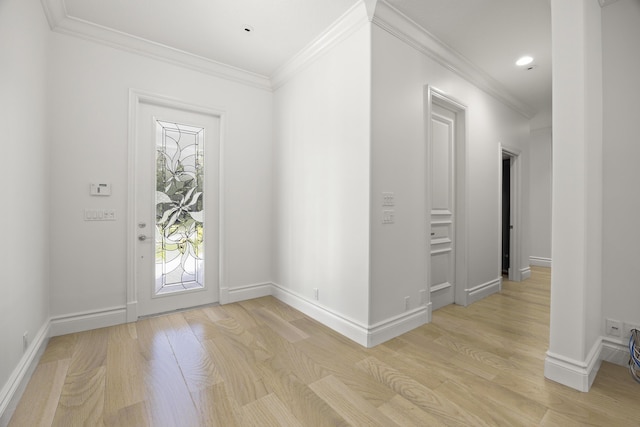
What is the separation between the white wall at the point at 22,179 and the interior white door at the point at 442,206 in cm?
349

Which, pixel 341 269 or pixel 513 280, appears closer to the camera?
pixel 341 269

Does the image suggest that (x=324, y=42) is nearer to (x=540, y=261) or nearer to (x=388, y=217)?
(x=388, y=217)

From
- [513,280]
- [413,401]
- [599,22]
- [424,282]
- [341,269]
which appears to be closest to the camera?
[413,401]

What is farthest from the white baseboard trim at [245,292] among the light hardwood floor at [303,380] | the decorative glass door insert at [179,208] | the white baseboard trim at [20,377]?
the white baseboard trim at [20,377]

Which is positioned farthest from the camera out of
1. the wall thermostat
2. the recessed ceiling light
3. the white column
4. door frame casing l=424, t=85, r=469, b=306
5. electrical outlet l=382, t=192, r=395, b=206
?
door frame casing l=424, t=85, r=469, b=306

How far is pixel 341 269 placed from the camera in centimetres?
281

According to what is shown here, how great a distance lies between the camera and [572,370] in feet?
6.20

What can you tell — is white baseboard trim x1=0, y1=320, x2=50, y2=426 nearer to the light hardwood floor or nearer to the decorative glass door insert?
the light hardwood floor

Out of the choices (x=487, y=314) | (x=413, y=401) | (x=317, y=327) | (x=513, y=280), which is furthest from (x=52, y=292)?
(x=513, y=280)

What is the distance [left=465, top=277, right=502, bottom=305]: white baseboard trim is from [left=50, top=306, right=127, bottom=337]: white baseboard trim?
3.92 meters

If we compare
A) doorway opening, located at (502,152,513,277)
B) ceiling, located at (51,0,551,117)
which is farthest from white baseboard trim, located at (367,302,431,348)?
doorway opening, located at (502,152,513,277)

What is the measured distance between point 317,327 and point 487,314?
1.98 meters

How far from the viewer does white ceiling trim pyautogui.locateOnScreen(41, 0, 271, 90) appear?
2.53 m

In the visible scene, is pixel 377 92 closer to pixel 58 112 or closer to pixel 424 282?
pixel 424 282
